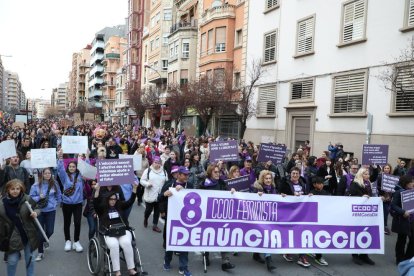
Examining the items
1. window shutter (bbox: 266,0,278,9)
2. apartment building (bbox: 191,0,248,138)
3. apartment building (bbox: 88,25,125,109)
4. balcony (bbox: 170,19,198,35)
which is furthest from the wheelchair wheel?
apartment building (bbox: 88,25,125,109)

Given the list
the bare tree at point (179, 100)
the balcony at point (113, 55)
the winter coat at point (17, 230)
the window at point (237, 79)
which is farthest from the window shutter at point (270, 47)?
the balcony at point (113, 55)

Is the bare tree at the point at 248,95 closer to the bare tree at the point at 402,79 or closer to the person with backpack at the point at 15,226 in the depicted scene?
the bare tree at the point at 402,79

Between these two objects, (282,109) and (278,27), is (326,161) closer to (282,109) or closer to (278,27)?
(282,109)

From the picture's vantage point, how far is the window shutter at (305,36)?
1962 cm

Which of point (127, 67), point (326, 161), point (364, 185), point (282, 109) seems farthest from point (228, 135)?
point (127, 67)

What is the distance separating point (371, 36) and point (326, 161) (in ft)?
28.0

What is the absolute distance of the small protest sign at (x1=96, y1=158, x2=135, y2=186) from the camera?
6.10m

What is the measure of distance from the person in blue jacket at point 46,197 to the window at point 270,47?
58.9ft

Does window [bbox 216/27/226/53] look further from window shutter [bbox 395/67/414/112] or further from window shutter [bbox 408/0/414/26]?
window shutter [bbox 395/67/414/112]

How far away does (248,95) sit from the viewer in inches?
848

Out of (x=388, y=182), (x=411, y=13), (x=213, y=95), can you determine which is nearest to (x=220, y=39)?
(x=213, y=95)

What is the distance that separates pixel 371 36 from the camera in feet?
52.9

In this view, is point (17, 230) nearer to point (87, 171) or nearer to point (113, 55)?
point (87, 171)

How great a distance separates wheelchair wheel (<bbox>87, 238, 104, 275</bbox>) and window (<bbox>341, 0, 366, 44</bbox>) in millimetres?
14731
